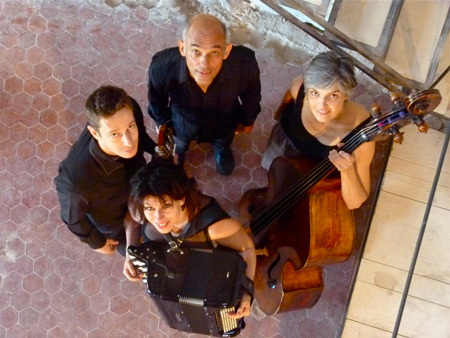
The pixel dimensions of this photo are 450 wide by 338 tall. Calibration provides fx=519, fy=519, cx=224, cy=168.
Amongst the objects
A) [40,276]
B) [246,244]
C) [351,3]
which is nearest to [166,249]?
[246,244]

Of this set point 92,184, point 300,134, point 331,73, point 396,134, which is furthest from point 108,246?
point 396,134

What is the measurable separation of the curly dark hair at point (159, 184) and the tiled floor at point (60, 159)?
1.34 meters

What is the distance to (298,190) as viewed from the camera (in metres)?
2.45

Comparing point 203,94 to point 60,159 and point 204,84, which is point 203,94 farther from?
point 60,159

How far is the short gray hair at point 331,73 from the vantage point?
7.19 ft

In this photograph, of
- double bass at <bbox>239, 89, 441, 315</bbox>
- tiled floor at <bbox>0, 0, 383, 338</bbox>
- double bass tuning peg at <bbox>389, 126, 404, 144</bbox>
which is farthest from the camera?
tiled floor at <bbox>0, 0, 383, 338</bbox>

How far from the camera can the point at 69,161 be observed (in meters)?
2.23

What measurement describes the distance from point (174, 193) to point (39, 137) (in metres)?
1.77

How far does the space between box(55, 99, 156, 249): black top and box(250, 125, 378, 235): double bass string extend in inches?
26.0

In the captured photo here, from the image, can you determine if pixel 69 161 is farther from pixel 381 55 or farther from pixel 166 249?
pixel 381 55

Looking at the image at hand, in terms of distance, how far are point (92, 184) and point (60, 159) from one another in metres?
1.29

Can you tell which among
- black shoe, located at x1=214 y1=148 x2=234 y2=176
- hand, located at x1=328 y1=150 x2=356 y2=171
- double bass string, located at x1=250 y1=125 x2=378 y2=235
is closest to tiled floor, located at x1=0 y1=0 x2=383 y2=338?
black shoe, located at x1=214 y1=148 x2=234 y2=176

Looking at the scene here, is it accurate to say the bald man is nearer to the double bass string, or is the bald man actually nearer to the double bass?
the double bass

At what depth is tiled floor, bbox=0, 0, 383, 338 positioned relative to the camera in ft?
10.7
